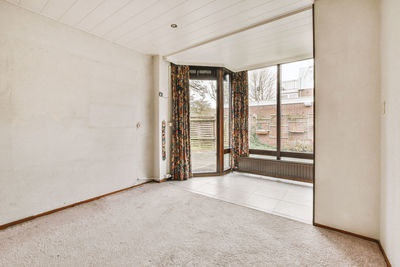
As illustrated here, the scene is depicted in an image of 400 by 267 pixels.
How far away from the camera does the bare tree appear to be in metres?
4.12

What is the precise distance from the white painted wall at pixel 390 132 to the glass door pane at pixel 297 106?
213 centimetres

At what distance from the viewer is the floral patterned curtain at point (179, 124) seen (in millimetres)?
3846

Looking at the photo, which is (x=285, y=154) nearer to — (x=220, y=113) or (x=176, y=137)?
(x=220, y=113)

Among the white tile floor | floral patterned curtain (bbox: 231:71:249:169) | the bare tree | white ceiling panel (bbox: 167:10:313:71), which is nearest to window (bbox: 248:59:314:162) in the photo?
the bare tree

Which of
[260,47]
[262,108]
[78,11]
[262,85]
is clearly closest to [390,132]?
[260,47]

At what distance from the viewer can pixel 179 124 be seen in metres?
3.85

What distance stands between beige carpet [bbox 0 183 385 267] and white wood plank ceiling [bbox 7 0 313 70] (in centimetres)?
256

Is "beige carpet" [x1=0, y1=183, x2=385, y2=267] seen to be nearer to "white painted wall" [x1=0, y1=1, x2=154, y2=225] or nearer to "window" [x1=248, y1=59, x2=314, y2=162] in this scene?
"white painted wall" [x1=0, y1=1, x2=154, y2=225]

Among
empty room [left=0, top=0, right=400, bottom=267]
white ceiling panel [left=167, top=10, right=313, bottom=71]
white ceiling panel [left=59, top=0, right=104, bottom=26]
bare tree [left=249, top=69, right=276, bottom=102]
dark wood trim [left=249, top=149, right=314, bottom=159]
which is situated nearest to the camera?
empty room [left=0, top=0, right=400, bottom=267]

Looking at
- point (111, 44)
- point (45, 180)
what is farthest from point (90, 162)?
point (111, 44)

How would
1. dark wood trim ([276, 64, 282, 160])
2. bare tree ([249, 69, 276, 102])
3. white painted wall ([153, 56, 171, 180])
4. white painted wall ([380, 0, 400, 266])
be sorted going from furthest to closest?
bare tree ([249, 69, 276, 102]), dark wood trim ([276, 64, 282, 160]), white painted wall ([153, 56, 171, 180]), white painted wall ([380, 0, 400, 266])

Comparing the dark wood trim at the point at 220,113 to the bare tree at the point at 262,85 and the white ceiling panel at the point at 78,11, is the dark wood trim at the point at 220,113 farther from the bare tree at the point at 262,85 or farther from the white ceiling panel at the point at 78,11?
the white ceiling panel at the point at 78,11

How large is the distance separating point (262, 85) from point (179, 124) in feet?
7.27

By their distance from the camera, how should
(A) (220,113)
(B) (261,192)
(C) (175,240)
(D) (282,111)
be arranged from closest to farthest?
(C) (175,240) → (B) (261,192) → (D) (282,111) → (A) (220,113)
